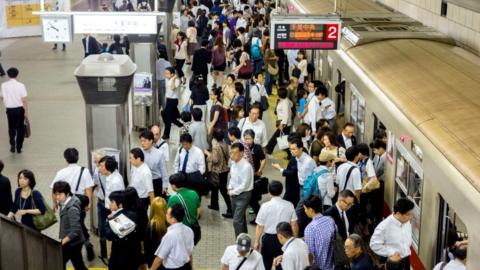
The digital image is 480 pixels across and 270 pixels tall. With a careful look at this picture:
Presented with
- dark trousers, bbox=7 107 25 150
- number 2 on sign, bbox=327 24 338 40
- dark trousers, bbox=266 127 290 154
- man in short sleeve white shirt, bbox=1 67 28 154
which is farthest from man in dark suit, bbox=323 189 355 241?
dark trousers, bbox=7 107 25 150

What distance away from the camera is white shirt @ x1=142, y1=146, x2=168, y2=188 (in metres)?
11.0

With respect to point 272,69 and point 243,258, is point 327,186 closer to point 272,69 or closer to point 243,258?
point 243,258

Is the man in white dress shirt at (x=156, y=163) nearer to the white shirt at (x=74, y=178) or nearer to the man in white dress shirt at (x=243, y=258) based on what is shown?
the white shirt at (x=74, y=178)

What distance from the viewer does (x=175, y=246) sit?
8234 millimetres

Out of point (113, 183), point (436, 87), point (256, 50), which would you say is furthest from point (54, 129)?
point (436, 87)

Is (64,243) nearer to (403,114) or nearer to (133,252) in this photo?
(133,252)

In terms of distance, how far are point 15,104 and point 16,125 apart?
46 centimetres

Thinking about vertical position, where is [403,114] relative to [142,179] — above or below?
above

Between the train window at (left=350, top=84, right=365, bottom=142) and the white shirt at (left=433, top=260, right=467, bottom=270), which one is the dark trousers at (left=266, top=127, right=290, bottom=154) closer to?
the train window at (left=350, top=84, right=365, bottom=142)

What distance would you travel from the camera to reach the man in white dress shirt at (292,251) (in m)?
7.67

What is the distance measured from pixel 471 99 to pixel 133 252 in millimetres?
3707

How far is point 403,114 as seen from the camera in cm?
859

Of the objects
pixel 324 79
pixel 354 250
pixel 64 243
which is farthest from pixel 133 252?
pixel 324 79

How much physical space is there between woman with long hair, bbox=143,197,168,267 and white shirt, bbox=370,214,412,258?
2188 millimetres
